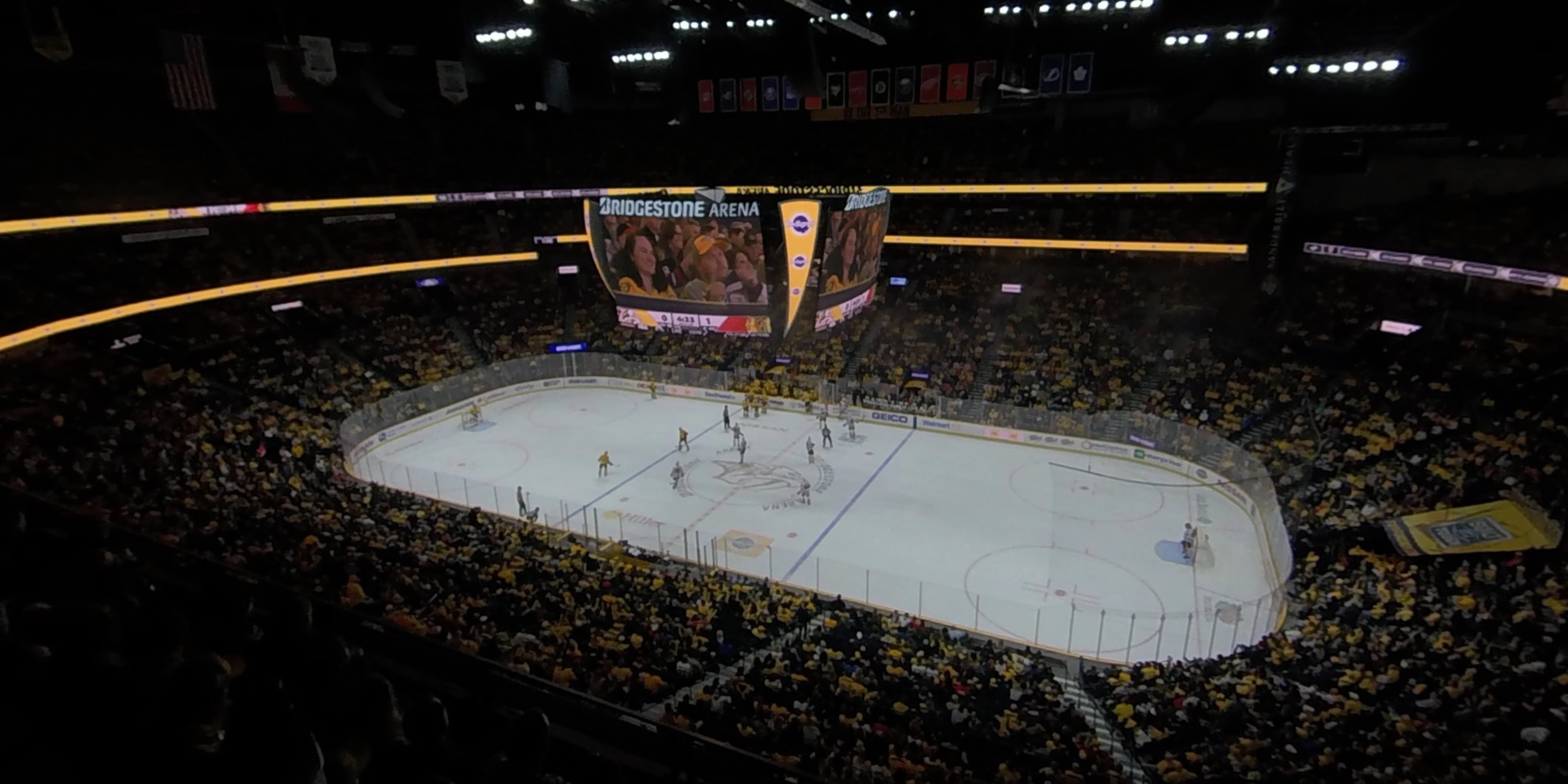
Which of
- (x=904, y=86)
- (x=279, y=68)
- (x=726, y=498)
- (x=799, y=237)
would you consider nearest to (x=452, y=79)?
(x=279, y=68)

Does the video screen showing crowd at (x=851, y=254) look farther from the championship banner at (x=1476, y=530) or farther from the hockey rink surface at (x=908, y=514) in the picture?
the championship banner at (x=1476, y=530)

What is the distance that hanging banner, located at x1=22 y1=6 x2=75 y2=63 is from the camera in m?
13.7

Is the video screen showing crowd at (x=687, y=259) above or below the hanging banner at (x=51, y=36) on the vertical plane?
below

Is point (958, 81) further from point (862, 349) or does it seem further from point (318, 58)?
point (318, 58)

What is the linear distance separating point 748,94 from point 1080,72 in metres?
15.4

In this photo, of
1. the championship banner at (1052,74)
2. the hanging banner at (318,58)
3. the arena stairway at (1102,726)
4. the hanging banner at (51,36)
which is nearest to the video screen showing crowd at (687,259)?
the hanging banner at (318,58)

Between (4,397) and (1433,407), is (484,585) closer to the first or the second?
(4,397)

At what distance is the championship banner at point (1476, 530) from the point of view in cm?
1371

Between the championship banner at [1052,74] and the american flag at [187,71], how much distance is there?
1164 inches

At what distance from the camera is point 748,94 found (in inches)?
1481

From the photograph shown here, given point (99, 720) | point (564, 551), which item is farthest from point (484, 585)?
point (99, 720)

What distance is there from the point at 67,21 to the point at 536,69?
1857cm

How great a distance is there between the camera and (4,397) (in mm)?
19734

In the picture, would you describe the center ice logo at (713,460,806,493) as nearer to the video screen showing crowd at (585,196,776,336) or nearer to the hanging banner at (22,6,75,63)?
the video screen showing crowd at (585,196,776,336)
